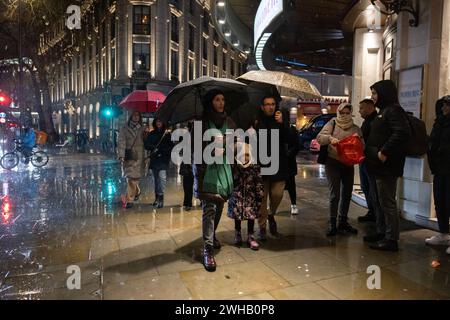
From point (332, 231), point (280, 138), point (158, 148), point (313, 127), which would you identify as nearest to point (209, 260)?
point (280, 138)

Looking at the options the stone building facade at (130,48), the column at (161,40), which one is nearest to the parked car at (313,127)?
the stone building facade at (130,48)

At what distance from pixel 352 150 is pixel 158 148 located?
3.76 m

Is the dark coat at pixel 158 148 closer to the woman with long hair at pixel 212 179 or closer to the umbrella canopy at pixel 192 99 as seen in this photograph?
the umbrella canopy at pixel 192 99

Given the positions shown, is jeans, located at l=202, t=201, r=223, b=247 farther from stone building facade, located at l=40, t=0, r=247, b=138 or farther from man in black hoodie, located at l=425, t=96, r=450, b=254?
stone building facade, located at l=40, t=0, r=247, b=138

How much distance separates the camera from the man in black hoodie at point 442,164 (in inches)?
178

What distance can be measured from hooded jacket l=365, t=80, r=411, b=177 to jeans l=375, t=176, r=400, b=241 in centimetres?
9

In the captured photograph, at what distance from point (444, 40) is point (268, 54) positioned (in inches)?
316

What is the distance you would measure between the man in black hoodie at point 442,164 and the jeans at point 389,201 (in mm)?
620

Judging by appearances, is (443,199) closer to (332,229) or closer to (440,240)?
(440,240)

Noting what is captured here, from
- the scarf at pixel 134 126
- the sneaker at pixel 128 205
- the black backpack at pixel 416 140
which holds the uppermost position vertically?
the scarf at pixel 134 126

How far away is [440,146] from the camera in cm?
457

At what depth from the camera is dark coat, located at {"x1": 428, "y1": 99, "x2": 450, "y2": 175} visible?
4.52 metres

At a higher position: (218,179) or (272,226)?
(218,179)
